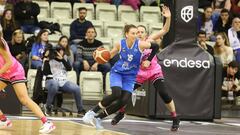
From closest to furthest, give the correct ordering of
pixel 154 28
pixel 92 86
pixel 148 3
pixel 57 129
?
1. pixel 57 129
2. pixel 92 86
3. pixel 154 28
4. pixel 148 3

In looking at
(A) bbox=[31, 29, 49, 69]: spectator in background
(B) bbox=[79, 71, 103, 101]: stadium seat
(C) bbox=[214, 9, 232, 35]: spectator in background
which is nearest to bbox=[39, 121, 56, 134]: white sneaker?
(A) bbox=[31, 29, 49, 69]: spectator in background

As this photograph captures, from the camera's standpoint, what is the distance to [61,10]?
1738cm

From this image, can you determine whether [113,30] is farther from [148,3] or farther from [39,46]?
[39,46]

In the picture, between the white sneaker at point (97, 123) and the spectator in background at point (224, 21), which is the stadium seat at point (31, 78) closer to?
the white sneaker at point (97, 123)

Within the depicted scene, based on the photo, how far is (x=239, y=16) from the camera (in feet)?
58.6

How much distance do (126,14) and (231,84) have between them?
3972mm

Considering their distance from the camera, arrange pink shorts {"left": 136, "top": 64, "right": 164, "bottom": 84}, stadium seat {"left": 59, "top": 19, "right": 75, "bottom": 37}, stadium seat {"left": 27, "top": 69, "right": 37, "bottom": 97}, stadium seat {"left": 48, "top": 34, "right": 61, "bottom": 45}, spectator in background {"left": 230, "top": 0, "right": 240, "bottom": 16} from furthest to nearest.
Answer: spectator in background {"left": 230, "top": 0, "right": 240, "bottom": 16} → stadium seat {"left": 59, "top": 19, "right": 75, "bottom": 37} → stadium seat {"left": 48, "top": 34, "right": 61, "bottom": 45} → stadium seat {"left": 27, "top": 69, "right": 37, "bottom": 97} → pink shorts {"left": 136, "top": 64, "right": 164, "bottom": 84}

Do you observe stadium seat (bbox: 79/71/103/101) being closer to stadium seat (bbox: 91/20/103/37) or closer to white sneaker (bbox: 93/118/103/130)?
stadium seat (bbox: 91/20/103/37)

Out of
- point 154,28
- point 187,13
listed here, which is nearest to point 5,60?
point 187,13

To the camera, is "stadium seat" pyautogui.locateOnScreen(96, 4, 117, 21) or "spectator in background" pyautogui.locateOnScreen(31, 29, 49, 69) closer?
"spectator in background" pyautogui.locateOnScreen(31, 29, 49, 69)

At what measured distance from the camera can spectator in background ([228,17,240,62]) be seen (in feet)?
53.9

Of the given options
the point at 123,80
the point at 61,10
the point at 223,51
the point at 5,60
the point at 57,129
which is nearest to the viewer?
the point at 5,60

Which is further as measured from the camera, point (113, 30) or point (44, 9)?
point (44, 9)

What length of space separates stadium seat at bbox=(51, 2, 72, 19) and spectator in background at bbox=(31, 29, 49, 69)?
2.70m
